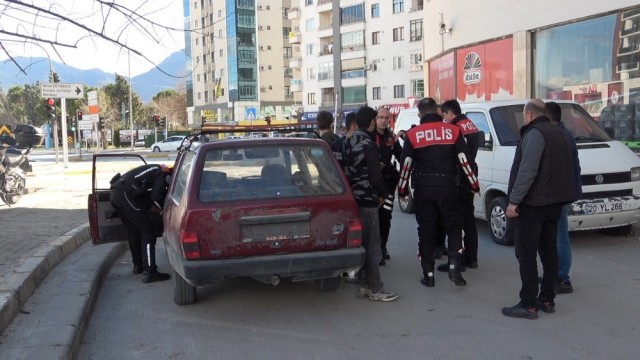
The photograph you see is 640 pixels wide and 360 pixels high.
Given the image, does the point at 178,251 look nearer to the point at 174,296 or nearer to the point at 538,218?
the point at 174,296

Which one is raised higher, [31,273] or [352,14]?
[352,14]

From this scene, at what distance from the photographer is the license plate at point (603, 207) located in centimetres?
699

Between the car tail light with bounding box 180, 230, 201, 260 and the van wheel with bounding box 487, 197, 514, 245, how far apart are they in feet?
14.2

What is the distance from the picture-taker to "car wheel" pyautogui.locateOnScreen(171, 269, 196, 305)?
5.41 metres

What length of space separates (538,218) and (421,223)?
133 centimetres

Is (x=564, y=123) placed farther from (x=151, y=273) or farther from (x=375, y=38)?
(x=375, y=38)

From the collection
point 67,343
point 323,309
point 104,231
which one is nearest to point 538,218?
point 323,309

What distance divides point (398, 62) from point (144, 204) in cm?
5606

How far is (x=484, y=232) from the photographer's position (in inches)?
345

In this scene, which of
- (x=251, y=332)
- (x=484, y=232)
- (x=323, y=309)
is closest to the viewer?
(x=251, y=332)

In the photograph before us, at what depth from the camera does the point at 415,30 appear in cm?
5803

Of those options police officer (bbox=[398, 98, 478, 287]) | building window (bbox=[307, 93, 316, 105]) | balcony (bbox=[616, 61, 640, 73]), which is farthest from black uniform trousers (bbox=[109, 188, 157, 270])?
building window (bbox=[307, 93, 316, 105])

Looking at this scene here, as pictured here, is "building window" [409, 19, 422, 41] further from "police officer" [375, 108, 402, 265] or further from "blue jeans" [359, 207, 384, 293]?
"blue jeans" [359, 207, 384, 293]

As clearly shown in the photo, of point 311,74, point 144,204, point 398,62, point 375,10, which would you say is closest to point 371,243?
point 144,204
